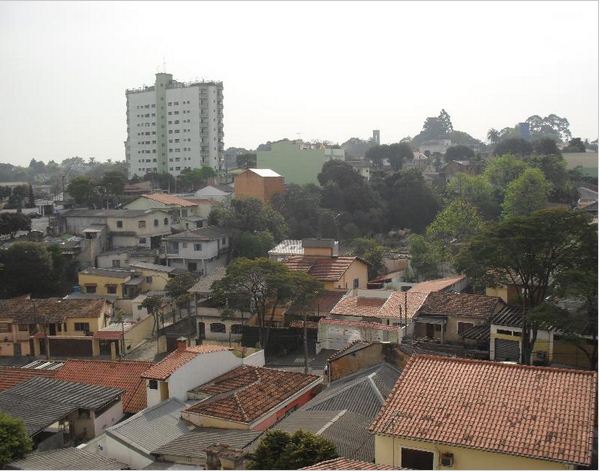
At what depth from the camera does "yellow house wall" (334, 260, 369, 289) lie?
2553 cm

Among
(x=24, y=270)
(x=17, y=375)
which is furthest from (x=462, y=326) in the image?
(x=24, y=270)

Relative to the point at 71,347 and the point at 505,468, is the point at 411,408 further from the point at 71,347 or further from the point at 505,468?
the point at 71,347

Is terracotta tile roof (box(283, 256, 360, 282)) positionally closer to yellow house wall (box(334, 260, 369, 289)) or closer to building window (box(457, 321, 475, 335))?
yellow house wall (box(334, 260, 369, 289))

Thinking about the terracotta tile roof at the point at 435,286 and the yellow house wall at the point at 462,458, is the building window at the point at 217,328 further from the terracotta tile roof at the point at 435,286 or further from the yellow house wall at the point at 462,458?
the yellow house wall at the point at 462,458

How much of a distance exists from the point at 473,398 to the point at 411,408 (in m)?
0.99

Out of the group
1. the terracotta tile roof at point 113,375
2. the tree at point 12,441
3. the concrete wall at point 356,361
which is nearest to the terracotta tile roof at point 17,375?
the terracotta tile roof at point 113,375

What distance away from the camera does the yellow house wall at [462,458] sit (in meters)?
9.56

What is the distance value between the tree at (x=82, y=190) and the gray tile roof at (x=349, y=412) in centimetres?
2773

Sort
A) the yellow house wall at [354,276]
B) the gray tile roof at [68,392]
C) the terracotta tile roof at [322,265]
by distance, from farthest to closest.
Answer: the yellow house wall at [354,276] → the terracotta tile roof at [322,265] → the gray tile roof at [68,392]

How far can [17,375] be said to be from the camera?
17812 mm

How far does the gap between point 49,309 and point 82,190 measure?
1631 cm

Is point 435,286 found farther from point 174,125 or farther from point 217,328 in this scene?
point 174,125

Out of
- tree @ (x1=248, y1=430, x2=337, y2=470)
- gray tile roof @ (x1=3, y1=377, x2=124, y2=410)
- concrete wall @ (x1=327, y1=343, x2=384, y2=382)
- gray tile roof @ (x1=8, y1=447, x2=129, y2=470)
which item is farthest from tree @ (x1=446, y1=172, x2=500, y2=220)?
tree @ (x1=248, y1=430, x2=337, y2=470)

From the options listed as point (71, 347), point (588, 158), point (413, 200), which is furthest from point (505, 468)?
point (588, 158)
